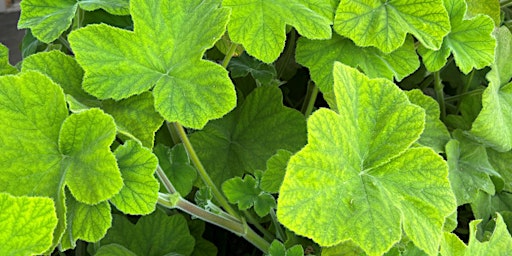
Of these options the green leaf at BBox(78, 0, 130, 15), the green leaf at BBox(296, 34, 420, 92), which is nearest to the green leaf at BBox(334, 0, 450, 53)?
the green leaf at BBox(296, 34, 420, 92)

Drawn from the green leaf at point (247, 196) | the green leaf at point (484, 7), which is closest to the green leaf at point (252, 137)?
the green leaf at point (247, 196)

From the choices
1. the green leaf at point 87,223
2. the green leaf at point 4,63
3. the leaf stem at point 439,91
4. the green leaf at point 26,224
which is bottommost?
the leaf stem at point 439,91

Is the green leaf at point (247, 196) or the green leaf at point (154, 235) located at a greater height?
the green leaf at point (247, 196)

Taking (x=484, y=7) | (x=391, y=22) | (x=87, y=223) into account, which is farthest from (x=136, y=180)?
(x=484, y=7)

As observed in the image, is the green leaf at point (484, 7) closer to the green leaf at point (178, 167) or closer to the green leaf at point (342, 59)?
the green leaf at point (342, 59)

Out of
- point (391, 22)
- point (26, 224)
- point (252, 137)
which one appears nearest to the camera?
point (26, 224)

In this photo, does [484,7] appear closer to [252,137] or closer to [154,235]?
[252,137]

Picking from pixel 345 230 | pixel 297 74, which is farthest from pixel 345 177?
pixel 297 74
